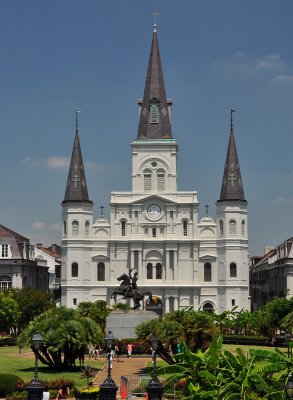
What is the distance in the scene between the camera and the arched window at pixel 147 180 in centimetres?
11100

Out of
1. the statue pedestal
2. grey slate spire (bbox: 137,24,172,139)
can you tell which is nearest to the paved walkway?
the statue pedestal

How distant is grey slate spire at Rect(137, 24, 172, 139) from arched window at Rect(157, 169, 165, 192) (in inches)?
194

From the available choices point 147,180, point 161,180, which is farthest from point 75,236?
point 161,180

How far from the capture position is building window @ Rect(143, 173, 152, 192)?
111 meters

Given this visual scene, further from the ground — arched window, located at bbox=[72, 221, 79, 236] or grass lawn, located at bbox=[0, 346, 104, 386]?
arched window, located at bbox=[72, 221, 79, 236]

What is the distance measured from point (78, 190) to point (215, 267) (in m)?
20.7

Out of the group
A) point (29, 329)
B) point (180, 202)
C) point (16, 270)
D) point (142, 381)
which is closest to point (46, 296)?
point (16, 270)

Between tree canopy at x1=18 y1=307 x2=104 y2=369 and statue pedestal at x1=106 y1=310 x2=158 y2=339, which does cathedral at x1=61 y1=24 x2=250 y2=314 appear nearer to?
statue pedestal at x1=106 y1=310 x2=158 y2=339

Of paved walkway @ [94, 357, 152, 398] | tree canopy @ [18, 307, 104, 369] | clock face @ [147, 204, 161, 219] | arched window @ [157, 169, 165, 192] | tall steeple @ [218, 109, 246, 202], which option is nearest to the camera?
paved walkway @ [94, 357, 152, 398]

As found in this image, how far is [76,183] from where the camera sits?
110 metres

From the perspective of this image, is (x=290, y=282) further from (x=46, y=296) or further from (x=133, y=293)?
(x=133, y=293)

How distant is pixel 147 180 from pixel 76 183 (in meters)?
9.47

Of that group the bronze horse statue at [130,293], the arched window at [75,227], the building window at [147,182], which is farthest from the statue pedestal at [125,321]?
the building window at [147,182]

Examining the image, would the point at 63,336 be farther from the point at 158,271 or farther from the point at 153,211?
the point at 153,211
